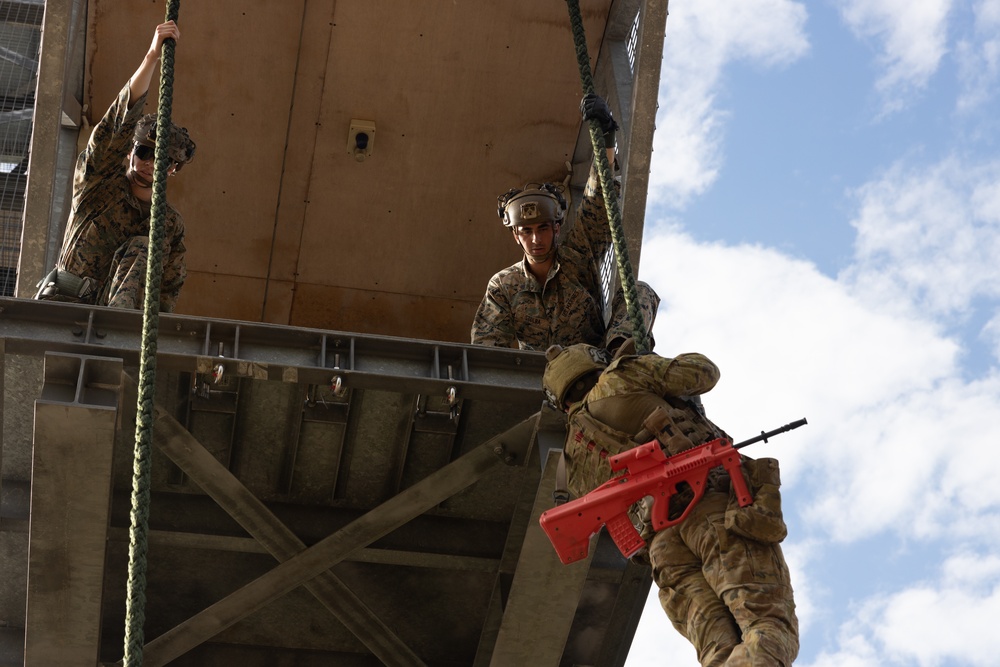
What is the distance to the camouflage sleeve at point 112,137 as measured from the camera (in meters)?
10.9

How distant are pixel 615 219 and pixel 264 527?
4.04 meters

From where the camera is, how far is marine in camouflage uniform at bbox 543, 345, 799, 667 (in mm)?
6258

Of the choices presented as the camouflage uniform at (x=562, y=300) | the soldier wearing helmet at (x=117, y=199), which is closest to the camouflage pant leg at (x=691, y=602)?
the camouflage uniform at (x=562, y=300)

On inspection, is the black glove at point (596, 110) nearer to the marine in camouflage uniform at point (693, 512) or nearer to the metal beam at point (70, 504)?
the marine in camouflage uniform at point (693, 512)

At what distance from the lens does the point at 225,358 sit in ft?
31.3

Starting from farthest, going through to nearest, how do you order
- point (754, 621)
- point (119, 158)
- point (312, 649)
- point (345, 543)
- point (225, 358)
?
point (312, 649) → point (119, 158) → point (345, 543) → point (225, 358) → point (754, 621)

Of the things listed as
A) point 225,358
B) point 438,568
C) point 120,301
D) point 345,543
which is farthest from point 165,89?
point 438,568

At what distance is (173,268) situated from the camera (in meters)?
11.5

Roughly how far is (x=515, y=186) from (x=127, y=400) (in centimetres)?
542

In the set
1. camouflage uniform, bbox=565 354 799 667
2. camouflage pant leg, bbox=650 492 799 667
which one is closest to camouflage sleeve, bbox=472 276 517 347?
camouflage uniform, bbox=565 354 799 667

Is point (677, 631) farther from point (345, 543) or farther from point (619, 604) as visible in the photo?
point (619, 604)

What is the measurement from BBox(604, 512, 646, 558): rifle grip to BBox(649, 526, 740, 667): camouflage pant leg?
0.82 feet

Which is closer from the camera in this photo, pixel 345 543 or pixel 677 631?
pixel 677 631

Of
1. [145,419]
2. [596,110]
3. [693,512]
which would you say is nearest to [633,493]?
[693,512]
